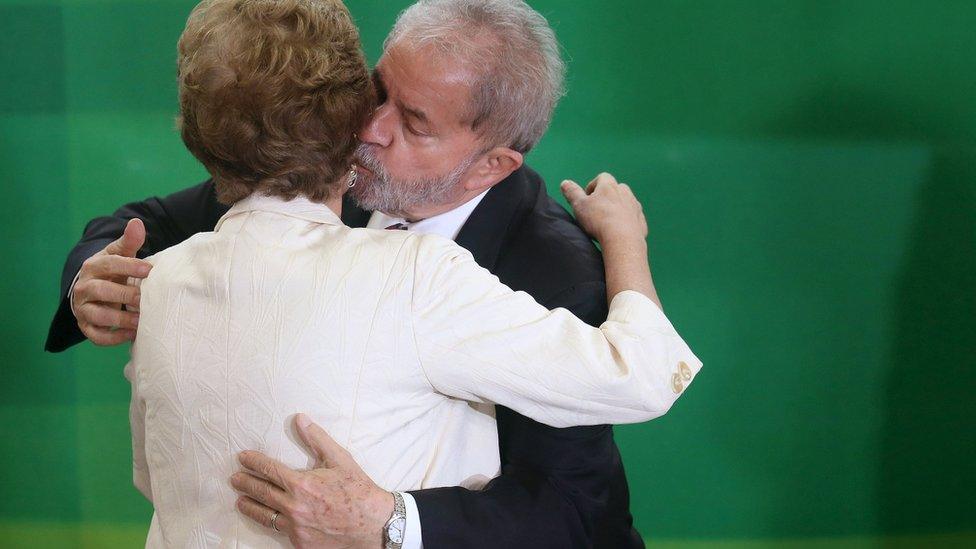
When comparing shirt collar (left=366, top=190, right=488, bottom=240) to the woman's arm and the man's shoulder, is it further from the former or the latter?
the woman's arm

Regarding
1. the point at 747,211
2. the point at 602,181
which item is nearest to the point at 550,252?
the point at 602,181

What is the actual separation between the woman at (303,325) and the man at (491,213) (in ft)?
0.63

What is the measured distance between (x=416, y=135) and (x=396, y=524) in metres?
0.65

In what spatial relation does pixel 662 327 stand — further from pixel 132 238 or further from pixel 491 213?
pixel 132 238

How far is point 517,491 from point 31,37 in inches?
77.7

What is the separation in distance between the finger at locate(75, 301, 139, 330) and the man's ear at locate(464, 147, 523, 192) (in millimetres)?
584

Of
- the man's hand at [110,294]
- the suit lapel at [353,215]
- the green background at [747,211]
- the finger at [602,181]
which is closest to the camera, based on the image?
the man's hand at [110,294]

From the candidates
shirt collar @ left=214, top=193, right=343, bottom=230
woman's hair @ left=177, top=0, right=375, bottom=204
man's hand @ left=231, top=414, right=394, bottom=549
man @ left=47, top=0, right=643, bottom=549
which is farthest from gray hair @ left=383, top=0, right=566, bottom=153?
man's hand @ left=231, top=414, right=394, bottom=549

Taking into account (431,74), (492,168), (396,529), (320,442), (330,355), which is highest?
(431,74)

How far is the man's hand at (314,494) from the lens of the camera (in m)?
1.23

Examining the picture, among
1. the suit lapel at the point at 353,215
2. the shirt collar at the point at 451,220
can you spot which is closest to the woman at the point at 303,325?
the shirt collar at the point at 451,220

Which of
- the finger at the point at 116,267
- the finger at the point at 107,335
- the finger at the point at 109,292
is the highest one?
the finger at the point at 116,267

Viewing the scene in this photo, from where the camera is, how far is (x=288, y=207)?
1.29 metres

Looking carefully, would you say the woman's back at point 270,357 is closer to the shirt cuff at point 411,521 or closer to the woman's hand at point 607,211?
the shirt cuff at point 411,521
